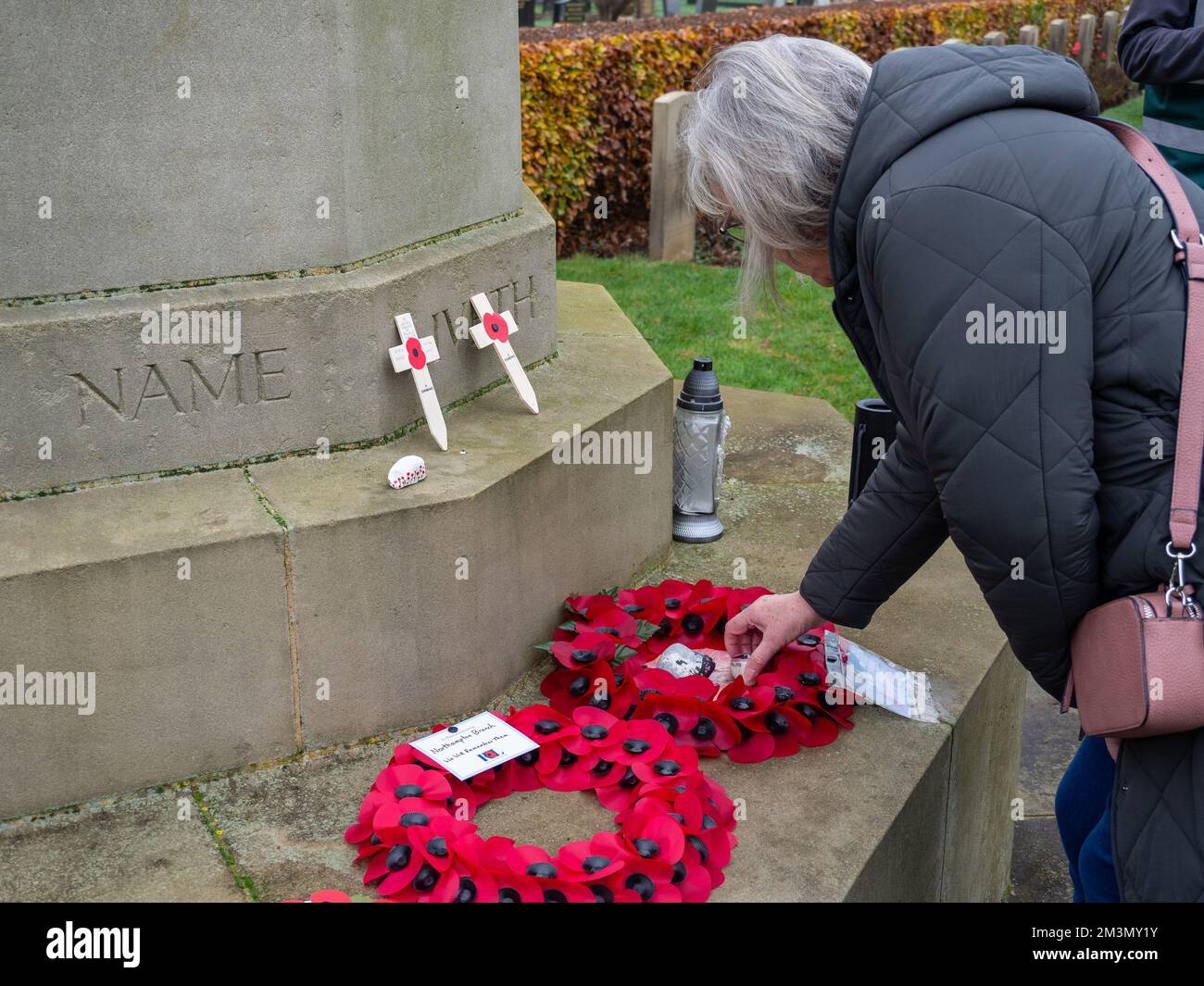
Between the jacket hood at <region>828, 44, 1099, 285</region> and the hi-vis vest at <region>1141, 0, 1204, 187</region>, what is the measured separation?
210 centimetres

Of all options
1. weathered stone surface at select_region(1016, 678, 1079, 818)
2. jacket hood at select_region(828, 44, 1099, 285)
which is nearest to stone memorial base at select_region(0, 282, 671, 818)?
jacket hood at select_region(828, 44, 1099, 285)

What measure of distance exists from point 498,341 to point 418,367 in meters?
0.30

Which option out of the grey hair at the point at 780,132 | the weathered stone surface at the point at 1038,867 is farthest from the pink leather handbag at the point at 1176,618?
the weathered stone surface at the point at 1038,867

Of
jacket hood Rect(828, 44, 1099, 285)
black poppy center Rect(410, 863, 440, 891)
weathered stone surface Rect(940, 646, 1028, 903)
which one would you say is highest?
jacket hood Rect(828, 44, 1099, 285)

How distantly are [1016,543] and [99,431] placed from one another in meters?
1.79

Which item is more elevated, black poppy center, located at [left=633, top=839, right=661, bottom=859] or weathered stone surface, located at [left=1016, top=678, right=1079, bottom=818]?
black poppy center, located at [left=633, top=839, right=661, bottom=859]

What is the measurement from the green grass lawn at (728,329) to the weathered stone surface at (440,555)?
9.57ft

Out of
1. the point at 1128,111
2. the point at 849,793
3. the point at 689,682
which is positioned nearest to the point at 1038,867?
the point at 849,793

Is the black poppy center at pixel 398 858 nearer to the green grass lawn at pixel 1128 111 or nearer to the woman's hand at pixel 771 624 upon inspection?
the woman's hand at pixel 771 624

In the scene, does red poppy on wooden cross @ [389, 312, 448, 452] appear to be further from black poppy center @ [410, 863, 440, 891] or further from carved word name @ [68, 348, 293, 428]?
black poppy center @ [410, 863, 440, 891]

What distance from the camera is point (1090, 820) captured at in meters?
2.14

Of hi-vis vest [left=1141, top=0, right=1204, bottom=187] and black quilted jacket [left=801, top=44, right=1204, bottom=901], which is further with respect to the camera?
hi-vis vest [left=1141, top=0, right=1204, bottom=187]

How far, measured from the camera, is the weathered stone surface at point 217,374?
2518mm

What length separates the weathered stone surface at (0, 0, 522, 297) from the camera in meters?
2.45
